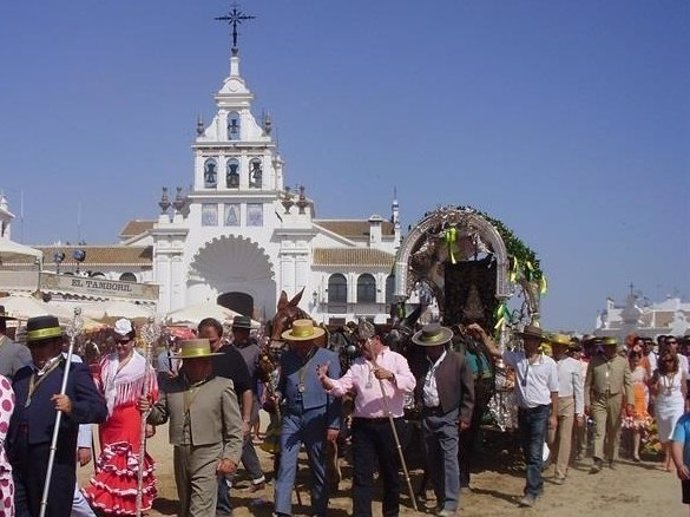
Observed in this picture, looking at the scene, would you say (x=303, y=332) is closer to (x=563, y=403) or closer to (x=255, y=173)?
(x=563, y=403)

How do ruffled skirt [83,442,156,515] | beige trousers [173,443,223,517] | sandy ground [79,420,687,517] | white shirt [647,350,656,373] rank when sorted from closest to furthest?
beige trousers [173,443,223,517], ruffled skirt [83,442,156,515], sandy ground [79,420,687,517], white shirt [647,350,656,373]

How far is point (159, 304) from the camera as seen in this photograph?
50844mm

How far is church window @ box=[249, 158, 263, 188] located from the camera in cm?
5381

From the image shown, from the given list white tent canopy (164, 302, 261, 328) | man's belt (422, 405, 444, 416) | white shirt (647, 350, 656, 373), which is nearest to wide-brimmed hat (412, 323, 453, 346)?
man's belt (422, 405, 444, 416)

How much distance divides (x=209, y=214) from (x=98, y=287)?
1350cm

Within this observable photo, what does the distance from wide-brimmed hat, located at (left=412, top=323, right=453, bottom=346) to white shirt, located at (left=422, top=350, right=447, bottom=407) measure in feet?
0.54

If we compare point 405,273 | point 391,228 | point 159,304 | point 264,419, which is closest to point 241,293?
point 159,304

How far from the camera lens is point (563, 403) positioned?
36.3 ft

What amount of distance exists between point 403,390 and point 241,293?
149ft

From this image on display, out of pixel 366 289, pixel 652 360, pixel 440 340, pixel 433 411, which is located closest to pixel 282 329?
pixel 440 340

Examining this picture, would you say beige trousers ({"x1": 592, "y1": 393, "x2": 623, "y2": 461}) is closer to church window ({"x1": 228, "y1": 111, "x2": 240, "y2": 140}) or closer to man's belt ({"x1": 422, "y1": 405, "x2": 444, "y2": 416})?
man's belt ({"x1": 422, "y1": 405, "x2": 444, "y2": 416})

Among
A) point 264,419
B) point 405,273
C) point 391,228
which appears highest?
point 391,228

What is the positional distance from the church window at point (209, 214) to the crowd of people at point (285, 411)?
41137mm

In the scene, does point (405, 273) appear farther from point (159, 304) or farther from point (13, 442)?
point (159, 304)
